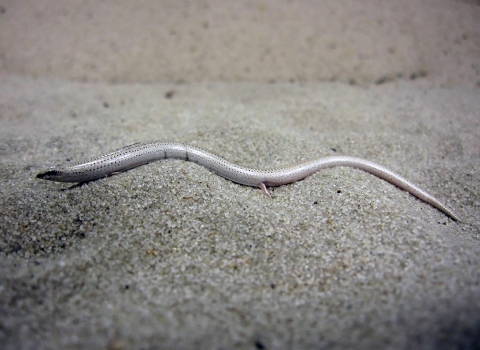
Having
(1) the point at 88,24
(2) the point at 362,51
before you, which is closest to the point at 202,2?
(1) the point at 88,24

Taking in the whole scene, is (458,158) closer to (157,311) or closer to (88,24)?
(157,311)

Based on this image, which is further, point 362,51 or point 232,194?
Answer: point 362,51

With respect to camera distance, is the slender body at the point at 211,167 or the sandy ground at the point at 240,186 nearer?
the sandy ground at the point at 240,186

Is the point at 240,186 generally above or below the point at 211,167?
below

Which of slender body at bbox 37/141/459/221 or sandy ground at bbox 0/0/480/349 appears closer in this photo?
sandy ground at bbox 0/0/480/349
